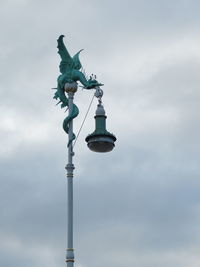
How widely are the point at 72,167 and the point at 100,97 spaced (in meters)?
2.66

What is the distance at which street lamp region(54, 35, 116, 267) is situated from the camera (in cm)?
2512

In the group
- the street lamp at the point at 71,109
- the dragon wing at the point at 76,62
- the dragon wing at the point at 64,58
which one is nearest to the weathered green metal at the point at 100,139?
the street lamp at the point at 71,109

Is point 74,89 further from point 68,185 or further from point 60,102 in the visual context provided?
point 68,185

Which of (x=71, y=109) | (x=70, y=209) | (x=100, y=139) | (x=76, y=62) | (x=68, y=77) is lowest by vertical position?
(x=70, y=209)

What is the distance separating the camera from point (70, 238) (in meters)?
24.5

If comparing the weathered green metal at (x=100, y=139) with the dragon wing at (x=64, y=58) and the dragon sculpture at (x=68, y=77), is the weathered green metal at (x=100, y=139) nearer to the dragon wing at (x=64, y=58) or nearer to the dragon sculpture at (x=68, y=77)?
the dragon sculpture at (x=68, y=77)

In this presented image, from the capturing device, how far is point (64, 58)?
2730cm

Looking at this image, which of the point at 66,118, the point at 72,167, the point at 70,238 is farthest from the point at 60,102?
the point at 70,238

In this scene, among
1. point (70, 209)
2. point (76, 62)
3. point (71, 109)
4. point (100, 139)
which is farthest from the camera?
point (76, 62)

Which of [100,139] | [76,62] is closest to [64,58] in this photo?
[76,62]

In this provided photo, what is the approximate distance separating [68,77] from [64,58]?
33.5 inches

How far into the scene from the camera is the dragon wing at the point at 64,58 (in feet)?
89.0

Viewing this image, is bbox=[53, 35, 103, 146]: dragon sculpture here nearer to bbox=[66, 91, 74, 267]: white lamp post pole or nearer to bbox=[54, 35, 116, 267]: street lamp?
bbox=[54, 35, 116, 267]: street lamp

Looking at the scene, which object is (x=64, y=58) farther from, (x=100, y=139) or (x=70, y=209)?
(x=70, y=209)
